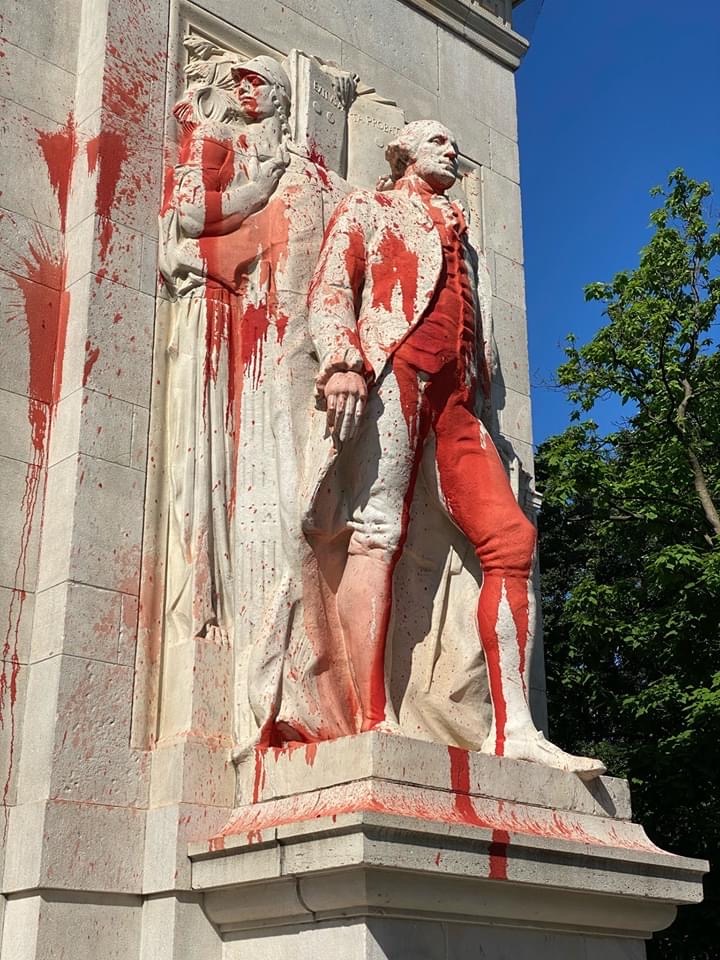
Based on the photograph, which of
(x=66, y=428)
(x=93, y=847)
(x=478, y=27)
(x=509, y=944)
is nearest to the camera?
(x=509, y=944)

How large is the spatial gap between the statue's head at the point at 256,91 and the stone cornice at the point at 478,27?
2335mm

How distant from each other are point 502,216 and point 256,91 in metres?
2.69

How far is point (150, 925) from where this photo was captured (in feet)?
20.8

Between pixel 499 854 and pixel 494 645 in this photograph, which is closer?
pixel 499 854

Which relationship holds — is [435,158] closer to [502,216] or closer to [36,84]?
[502,216]

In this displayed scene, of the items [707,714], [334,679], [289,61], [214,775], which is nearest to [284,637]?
[334,679]

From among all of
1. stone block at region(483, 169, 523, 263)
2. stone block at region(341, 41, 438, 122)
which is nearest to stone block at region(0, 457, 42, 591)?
stone block at region(341, 41, 438, 122)

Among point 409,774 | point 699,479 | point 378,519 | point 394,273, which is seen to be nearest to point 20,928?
point 409,774

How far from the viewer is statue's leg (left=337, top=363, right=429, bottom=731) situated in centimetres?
683

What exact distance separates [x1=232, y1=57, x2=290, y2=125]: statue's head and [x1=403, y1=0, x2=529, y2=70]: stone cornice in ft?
7.66

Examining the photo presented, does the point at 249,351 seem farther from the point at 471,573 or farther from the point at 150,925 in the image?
the point at 150,925

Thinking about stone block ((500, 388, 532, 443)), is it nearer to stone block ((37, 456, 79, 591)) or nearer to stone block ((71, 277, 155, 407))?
stone block ((71, 277, 155, 407))

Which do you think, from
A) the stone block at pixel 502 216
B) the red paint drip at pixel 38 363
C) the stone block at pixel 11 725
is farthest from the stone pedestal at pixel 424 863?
the stone block at pixel 502 216

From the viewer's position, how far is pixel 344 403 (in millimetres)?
6902
